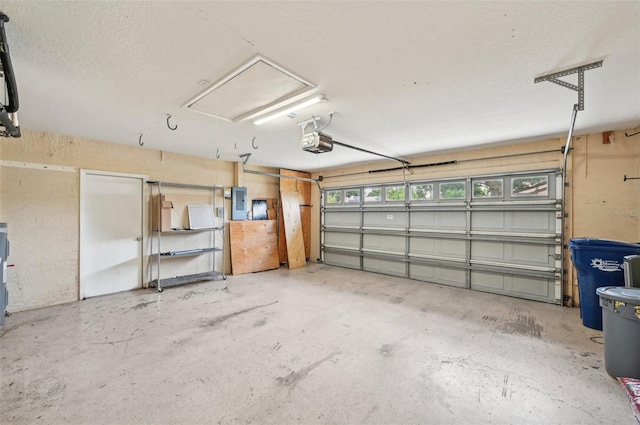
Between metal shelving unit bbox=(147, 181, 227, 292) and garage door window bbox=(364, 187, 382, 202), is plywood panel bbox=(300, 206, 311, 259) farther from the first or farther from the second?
metal shelving unit bbox=(147, 181, 227, 292)

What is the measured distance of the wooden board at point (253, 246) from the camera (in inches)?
229

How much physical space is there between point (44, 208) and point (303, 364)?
4.19m

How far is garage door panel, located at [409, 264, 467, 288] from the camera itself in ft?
16.0

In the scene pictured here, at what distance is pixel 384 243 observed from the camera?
594cm

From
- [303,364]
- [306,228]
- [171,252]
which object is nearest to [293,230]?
[306,228]

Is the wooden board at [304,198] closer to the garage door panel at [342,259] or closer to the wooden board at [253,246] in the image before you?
the wooden board at [253,246]

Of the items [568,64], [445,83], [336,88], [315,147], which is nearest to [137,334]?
[315,147]

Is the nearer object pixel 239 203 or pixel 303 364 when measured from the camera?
pixel 303 364

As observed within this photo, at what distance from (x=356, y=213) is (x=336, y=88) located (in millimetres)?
4302

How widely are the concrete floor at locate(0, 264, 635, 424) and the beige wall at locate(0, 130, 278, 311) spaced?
35 centimetres

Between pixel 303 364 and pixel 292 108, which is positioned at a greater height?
pixel 292 108

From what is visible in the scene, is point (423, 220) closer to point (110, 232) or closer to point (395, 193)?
point (395, 193)

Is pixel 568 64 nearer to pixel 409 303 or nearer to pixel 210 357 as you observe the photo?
pixel 409 303

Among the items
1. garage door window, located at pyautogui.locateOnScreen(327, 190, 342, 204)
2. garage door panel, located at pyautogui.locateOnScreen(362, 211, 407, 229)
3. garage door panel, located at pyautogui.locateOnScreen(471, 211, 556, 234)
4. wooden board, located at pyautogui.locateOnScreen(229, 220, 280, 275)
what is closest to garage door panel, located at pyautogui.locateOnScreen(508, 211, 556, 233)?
garage door panel, located at pyautogui.locateOnScreen(471, 211, 556, 234)
